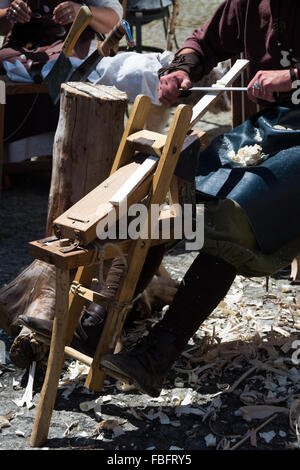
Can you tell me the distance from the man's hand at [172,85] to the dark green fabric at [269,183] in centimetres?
41

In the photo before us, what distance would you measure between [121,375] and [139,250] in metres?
0.47

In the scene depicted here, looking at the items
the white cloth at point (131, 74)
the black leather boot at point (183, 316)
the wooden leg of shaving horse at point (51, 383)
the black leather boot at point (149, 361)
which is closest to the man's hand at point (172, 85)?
the black leather boot at point (183, 316)

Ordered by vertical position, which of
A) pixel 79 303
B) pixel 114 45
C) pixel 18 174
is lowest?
pixel 18 174

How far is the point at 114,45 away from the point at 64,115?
49cm

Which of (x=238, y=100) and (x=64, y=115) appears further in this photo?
(x=238, y=100)

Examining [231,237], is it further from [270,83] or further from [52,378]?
[52,378]

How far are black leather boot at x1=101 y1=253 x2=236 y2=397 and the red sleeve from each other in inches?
44.8

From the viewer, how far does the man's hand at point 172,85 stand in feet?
11.3

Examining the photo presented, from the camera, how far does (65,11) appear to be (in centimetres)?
514

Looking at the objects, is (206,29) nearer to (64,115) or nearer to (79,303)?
(64,115)

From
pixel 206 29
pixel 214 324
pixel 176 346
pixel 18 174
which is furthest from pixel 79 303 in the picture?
pixel 18 174

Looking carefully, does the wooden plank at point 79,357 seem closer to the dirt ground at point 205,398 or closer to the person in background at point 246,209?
the person in background at point 246,209

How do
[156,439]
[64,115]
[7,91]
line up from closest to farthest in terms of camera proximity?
[156,439]
[64,115]
[7,91]
